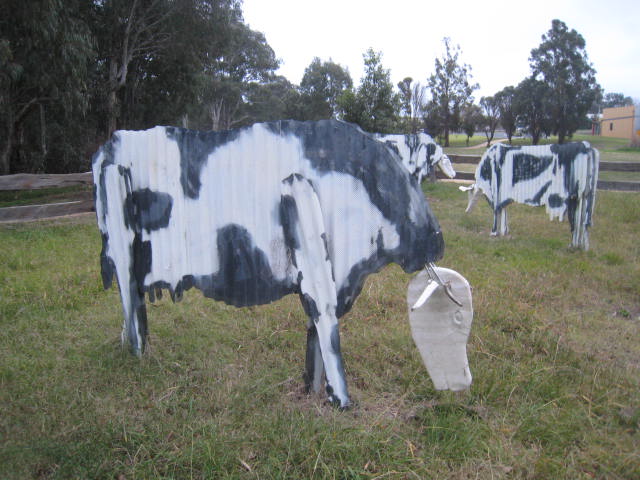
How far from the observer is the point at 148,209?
2.58 m

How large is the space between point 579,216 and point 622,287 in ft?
4.99

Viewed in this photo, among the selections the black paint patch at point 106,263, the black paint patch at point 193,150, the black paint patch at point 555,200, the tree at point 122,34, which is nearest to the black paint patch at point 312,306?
the black paint patch at point 193,150

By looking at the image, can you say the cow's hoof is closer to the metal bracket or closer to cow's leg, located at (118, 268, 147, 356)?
the metal bracket

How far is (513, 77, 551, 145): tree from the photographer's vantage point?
2712cm

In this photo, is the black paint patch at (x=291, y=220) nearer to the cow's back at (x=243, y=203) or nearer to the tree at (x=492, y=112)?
the cow's back at (x=243, y=203)

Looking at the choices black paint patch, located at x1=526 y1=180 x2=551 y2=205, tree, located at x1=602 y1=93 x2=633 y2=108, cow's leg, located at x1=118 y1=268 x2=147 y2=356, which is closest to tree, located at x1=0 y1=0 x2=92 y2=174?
cow's leg, located at x1=118 y1=268 x2=147 y2=356

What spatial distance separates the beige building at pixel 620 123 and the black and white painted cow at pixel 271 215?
3956cm

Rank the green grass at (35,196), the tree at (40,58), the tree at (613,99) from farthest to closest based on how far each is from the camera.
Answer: the tree at (613,99), the green grass at (35,196), the tree at (40,58)

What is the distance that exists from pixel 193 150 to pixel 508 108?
30.9 m

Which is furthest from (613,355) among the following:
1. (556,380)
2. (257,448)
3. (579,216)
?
(579,216)

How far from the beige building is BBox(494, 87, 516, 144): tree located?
36.9 ft

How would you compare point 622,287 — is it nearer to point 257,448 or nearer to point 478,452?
point 478,452

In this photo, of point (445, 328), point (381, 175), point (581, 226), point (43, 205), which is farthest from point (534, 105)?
point (445, 328)

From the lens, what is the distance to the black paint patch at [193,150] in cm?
249
